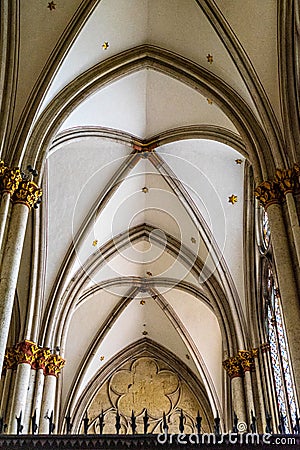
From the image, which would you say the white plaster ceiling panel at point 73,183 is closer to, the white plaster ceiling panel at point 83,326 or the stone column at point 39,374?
the stone column at point 39,374

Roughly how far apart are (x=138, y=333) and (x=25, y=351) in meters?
7.39

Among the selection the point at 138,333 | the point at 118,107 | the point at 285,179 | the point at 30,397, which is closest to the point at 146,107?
the point at 118,107

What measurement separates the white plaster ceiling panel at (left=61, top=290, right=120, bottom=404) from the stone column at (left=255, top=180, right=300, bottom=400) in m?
8.32

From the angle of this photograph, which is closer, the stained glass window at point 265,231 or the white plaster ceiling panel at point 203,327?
the stained glass window at point 265,231

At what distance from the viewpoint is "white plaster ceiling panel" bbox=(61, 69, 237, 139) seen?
1128cm

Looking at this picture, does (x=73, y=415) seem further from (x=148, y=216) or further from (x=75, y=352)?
(x=148, y=216)

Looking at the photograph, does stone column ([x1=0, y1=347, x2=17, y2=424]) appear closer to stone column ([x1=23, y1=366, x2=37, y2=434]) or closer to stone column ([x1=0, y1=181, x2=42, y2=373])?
stone column ([x1=23, y1=366, x2=37, y2=434])

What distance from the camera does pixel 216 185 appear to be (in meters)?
12.9

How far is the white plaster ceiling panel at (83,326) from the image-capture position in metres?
16.3

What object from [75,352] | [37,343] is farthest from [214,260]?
[75,352]

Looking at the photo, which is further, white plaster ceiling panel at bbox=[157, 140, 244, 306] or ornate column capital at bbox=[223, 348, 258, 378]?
white plaster ceiling panel at bbox=[157, 140, 244, 306]

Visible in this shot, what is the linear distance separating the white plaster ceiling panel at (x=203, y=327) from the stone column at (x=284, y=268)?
7.90m
